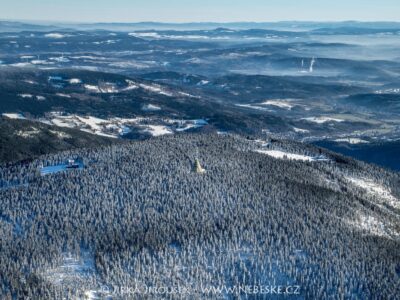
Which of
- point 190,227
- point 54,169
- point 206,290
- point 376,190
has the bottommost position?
point 376,190

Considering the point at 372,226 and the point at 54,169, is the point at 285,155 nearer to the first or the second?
the point at 372,226

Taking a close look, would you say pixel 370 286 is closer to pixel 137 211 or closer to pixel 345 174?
pixel 137 211

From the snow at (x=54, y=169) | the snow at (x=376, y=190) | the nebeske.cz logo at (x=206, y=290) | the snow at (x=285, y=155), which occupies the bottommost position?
the snow at (x=376, y=190)

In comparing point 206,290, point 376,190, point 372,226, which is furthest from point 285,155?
point 206,290

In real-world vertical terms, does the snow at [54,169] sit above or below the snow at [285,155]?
above

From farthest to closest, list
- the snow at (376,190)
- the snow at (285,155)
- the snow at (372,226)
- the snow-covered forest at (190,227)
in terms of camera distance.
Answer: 1. the snow at (285,155)
2. the snow at (376,190)
3. the snow at (372,226)
4. the snow-covered forest at (190,227)

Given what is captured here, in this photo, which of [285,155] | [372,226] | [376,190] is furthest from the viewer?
[285,155]

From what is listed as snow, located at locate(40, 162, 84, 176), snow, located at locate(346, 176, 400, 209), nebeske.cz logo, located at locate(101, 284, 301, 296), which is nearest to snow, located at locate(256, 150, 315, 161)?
snow, located at locate(346, 176, 400, 209)

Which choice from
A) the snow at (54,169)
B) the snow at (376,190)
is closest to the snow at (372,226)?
the snow at (376,190)

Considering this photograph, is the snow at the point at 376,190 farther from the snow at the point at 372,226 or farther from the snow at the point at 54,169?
the snow at the point at 54,169

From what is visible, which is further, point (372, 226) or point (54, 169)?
point (54, 169)

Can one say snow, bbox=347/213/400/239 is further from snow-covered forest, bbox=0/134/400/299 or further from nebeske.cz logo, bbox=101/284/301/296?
nebeske.cz logo, bbox=101/284/301/296
